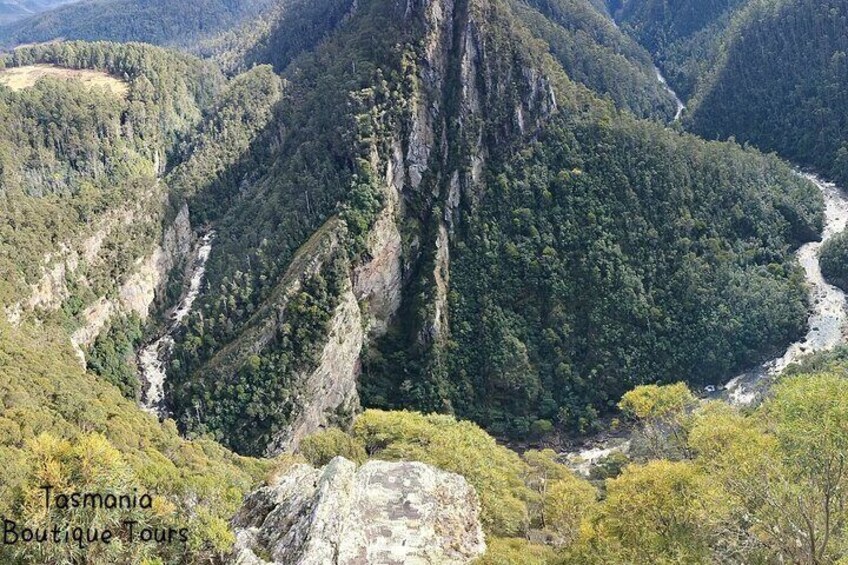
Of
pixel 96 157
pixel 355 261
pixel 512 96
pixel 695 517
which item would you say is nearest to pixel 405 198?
pixel 355 261

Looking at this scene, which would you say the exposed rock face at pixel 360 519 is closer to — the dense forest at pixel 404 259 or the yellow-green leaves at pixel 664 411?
the dense forest at pixel 404 259

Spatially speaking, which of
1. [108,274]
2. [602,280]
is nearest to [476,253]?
[602,280]

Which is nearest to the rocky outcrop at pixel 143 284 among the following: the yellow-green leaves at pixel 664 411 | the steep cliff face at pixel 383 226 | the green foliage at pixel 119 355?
the green foliage at pixel 119 355

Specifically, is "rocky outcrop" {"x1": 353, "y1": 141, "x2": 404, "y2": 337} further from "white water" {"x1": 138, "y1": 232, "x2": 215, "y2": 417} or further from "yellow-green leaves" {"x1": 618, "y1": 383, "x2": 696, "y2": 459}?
"yellow-green leaves" {"x1": 618, "y1": 383, "x2": 696, "y2": 459}

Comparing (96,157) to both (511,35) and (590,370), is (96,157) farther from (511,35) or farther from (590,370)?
(590,370)

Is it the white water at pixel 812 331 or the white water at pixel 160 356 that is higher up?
the white water at pixel 812 331

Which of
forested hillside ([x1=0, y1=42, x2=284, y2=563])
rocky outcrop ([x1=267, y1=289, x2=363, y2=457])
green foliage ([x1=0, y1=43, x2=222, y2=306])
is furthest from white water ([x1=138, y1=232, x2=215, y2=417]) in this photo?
rocky outcrop ([x1=267, y1=289, x2=363, y2=457])
